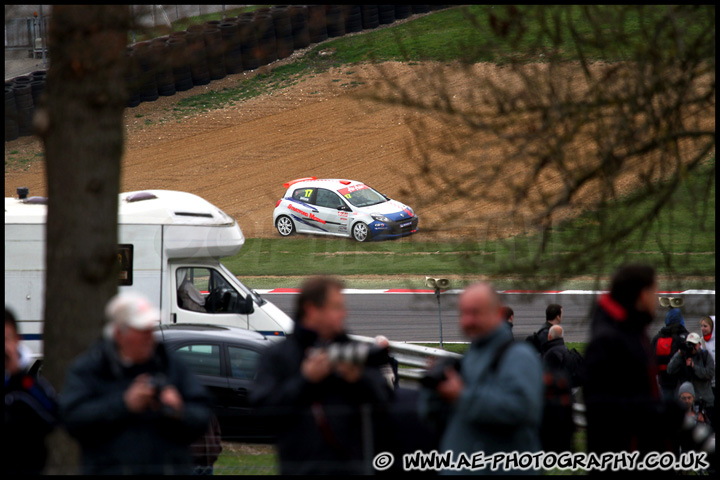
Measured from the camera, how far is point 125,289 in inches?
460

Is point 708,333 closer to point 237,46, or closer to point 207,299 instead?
point 207,299

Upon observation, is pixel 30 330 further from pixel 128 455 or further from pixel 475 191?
pixel 128 455

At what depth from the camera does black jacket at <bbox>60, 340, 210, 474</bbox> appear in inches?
151

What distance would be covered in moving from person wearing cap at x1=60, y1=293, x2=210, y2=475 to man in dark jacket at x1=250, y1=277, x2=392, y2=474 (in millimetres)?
404

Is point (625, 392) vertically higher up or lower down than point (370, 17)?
lower down

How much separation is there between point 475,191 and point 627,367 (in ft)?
10.2

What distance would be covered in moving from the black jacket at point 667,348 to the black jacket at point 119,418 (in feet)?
24.8

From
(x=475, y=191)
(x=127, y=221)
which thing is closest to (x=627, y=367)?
(x=475, y=191)

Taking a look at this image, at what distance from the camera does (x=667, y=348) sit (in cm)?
1016

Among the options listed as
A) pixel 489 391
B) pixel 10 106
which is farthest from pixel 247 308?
pixel 10 106

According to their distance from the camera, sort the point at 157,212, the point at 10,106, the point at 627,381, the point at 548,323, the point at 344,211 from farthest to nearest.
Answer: the point at 10,106, the point at 344,211, the point at 157,212, the point at 548,323, the point at 627,381

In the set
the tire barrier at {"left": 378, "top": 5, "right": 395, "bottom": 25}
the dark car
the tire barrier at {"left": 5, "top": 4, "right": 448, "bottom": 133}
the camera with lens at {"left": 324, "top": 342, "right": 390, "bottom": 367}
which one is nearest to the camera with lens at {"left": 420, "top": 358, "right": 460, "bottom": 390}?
the camera with lens at {"left": 324, "top": 342, "right": 390, "bottom": 367}

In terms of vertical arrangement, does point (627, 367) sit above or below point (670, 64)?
below

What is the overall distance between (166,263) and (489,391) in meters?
8.80
